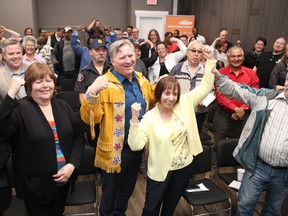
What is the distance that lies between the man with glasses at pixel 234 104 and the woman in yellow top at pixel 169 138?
122cm

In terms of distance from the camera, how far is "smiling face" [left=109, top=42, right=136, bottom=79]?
1886 millimetres

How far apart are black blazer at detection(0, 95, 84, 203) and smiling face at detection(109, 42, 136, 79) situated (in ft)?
1.76

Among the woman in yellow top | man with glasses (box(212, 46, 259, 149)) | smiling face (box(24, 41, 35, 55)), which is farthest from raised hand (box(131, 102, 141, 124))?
smiling face (box(24, 41, 35, 55))

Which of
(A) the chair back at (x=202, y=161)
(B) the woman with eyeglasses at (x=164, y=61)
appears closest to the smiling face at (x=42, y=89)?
(A) the chair back at (x=202, y=161)

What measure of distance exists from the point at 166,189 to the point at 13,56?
2.03m

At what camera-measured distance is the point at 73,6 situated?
1054 centimetres

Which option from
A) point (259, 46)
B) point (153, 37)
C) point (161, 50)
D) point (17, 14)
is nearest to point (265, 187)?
point (161, 50)

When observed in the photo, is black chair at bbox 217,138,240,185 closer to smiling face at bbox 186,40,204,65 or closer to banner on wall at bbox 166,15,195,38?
smiling face at bbox 186,40,204,65

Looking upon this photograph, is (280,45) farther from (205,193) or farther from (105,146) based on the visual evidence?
(105,146)

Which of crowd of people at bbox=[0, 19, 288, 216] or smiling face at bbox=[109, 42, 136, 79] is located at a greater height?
smiling face at bbox=[109, 42, 136, 79]

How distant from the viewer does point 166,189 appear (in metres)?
2.15

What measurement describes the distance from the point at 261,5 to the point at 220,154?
546cm

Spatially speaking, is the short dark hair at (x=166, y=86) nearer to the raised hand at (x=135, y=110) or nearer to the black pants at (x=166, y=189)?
the raised hand at (x=135, y=110)

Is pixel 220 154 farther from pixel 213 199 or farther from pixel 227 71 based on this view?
pixel 227 71
